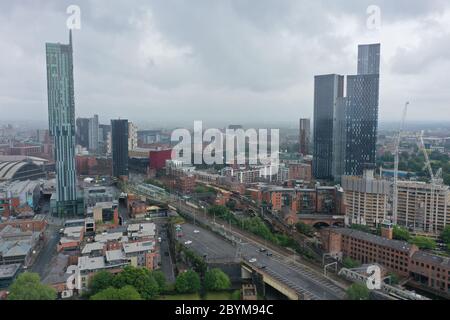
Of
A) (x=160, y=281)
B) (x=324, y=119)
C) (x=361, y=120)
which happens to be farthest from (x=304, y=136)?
(x=160, y=281)

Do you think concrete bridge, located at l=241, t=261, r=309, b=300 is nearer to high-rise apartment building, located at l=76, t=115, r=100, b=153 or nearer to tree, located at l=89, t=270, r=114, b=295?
tree, located at l=89, t=270, r=114, b=295

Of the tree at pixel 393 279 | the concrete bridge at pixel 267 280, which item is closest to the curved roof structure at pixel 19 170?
the concrete bridge at pixel 267 280

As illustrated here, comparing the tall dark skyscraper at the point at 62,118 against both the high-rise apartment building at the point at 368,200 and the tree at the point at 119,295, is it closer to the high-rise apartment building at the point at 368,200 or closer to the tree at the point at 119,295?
the tree at the point at 119,295

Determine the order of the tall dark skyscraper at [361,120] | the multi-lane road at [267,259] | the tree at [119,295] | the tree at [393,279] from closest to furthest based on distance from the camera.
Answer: the tree at [119,295], the multi-lane road at [267,259], the tree at [393,279], the tall dark skyscraper at [361,120]

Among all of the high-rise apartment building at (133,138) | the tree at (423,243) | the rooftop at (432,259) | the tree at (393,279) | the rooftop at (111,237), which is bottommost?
the tree at (393,279)

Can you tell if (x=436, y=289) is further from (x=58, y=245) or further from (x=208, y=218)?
(x=58, y=245)

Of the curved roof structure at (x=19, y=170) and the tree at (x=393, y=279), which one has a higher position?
the curved roof structure at (x=19, y=170)

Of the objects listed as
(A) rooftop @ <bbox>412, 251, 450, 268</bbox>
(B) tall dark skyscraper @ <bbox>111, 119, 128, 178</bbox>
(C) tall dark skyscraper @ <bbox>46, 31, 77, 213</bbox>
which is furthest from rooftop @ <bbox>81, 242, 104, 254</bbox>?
(B) tall dark skyscraper @ <bbox>111, 119, 128, 178</bbox>
